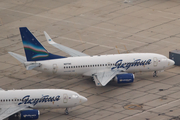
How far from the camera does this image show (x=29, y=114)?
6084 cm

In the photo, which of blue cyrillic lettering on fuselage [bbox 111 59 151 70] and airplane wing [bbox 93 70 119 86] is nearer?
airplane wing [bbox 93 70 119 86]

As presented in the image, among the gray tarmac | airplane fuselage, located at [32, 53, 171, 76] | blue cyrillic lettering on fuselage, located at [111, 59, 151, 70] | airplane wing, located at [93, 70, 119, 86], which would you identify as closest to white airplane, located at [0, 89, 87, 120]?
the gray tarmac

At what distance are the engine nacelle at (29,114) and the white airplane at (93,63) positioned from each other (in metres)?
11.0

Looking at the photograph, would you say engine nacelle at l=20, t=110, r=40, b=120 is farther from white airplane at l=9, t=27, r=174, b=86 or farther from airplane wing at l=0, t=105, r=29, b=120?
white airplane at l=9, t=27, r=174, b=86

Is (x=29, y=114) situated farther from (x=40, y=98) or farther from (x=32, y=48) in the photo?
(x=32, y=48)

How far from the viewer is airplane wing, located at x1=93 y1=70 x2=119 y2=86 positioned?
69125 millimetres

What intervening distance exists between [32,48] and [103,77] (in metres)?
11.6

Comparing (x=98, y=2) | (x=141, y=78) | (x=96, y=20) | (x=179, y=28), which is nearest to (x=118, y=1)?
(x=98, y=2)

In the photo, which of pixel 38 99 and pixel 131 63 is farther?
pixel 131 63

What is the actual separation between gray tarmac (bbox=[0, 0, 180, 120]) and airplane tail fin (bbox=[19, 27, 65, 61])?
15.1 ft

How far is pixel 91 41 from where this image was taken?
9025 centimetres

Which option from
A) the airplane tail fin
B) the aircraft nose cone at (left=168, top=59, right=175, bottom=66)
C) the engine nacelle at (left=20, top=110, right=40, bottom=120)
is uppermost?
the airplane tail fin

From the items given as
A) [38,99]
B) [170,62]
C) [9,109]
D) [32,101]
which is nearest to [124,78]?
[170,62]

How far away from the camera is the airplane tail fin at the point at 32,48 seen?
70.3 m
